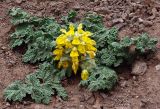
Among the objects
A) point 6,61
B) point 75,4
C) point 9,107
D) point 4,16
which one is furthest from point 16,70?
point 75,4

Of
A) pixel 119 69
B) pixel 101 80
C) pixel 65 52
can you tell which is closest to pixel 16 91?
pixel 65 52

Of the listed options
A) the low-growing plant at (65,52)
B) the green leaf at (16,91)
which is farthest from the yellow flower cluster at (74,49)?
the green leaf at (16,91)

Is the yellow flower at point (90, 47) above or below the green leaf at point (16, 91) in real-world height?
above

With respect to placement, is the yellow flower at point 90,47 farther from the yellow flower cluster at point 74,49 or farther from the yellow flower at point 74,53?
the yellow flower at point 74,53

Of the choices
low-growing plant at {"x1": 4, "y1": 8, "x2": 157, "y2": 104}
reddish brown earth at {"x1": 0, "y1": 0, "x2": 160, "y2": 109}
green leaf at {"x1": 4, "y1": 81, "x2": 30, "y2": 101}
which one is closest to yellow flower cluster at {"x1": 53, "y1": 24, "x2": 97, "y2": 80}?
low-growing plant at {"x1": 4, "y1": 8, "x2": 157, "y2": 104}

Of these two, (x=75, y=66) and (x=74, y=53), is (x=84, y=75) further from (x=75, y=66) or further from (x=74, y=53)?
(x=74, y=53)

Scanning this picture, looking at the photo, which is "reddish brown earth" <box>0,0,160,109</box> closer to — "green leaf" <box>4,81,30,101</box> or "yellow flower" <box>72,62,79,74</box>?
"green leaf" <box>4,81,30,101</box>
